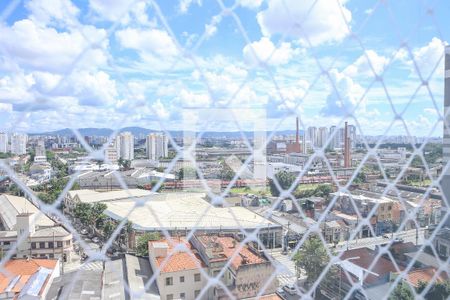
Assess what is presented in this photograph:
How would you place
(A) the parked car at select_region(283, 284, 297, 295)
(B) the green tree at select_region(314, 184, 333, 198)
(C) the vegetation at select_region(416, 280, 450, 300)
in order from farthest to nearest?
(B) the green tree at select_region(314, 184, 333, 198), (A) the parked car at select_region(283, 284, 297, 295), (C) the vegetation at select_region(416, 280, 450, 300)

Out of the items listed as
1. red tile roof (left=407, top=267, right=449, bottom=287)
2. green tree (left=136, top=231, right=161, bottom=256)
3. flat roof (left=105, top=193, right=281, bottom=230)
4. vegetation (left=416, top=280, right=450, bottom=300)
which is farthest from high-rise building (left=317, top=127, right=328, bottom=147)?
green tree (left=136, top=231, right=161, bottom=256)

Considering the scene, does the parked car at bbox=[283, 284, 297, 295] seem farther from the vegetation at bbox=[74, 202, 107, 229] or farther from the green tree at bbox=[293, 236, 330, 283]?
the vegetation at bbox=[74, 202, 107, 229]

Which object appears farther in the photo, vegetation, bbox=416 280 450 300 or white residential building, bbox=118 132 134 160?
vegetation, bbox=416 280 450 300

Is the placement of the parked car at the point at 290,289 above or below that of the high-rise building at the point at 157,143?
below

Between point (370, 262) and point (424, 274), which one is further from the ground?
point (424, 274)

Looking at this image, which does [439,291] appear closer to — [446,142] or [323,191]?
[446,142]

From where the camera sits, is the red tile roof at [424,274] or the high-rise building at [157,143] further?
the red tile roof at [424,274]

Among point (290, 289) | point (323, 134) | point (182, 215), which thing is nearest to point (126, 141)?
point (323, 134)

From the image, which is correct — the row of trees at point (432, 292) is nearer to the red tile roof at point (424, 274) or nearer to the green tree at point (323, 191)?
the red tile roof at point (424, 274)

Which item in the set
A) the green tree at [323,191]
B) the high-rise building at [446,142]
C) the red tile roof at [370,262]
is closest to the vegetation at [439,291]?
the red tile roof at [370,262]

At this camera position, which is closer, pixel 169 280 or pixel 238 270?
pixel 238 270

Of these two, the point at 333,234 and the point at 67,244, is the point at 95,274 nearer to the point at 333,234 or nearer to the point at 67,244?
the point at 67,244
